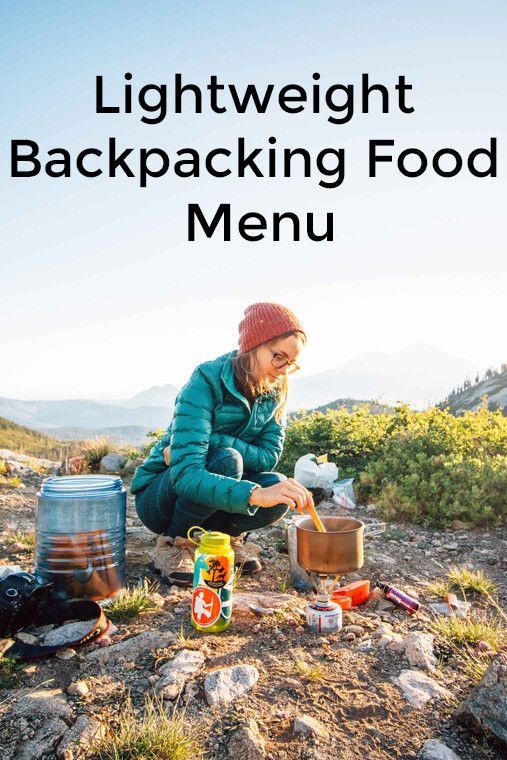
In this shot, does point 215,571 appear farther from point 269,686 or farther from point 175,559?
point 175,559

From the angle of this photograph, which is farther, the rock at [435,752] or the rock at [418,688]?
the rock at [418,688]

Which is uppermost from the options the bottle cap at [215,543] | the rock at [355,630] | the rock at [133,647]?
the bottle cap at [215,543]

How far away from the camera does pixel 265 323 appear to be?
3900 mm

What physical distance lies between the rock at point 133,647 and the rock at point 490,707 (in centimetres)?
148

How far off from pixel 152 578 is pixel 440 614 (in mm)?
1959

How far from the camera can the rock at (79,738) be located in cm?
230

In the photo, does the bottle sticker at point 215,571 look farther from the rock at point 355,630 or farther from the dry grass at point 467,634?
the dry grass at point 467,634

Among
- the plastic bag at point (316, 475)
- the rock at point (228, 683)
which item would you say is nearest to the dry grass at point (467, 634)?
the rock at point (228, 683)

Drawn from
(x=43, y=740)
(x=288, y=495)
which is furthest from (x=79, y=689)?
(x=288, y=495)

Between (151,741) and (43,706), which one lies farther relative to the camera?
(43,706)

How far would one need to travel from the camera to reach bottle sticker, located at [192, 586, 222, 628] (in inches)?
131

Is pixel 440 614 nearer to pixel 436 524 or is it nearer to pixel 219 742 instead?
pixel 219 742

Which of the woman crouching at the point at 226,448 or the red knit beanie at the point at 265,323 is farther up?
the red knit beanie at the point at 265,323

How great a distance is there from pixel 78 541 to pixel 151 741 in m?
1.74
